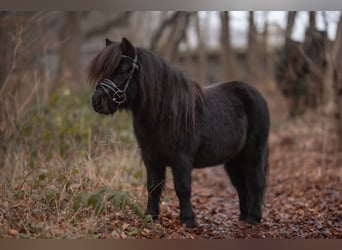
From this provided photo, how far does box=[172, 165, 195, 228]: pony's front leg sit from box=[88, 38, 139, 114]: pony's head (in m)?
0.90

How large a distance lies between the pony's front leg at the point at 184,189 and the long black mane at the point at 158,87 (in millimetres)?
405

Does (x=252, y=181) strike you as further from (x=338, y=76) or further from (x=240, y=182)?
(x=338, y=76)

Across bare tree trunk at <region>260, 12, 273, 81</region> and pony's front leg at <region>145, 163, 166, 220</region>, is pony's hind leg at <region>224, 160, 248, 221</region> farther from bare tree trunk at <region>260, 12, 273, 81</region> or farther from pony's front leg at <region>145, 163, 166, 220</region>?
bare tree trunk at <region>260, 12, 273, 81</region>

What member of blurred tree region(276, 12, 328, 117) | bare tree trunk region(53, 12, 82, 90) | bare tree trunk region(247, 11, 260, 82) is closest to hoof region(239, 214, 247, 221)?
blurred tree region(276, 12, 328, 117)

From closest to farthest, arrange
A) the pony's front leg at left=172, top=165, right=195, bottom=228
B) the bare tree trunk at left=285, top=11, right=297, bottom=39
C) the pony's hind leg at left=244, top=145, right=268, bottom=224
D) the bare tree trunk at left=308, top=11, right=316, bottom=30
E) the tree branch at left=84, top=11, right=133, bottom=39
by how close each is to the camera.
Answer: the pony's front leg at left=172, top=165, right=195, bottom=228 → the pony's hind leg at left=244, top=145, right=268, bottom=224 → the bare tree trunk at left=308, top=11, right=316, bottom=30 → the bare tree trunk at left=285, top=11, right=297, bottom=39 → the tree branch at left=84, top=11, right=133, bottom=39

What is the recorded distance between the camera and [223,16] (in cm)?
1335

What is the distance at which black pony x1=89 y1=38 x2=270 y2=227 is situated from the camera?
5.17 m

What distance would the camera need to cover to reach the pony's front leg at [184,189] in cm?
543

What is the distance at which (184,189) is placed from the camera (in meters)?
5.46

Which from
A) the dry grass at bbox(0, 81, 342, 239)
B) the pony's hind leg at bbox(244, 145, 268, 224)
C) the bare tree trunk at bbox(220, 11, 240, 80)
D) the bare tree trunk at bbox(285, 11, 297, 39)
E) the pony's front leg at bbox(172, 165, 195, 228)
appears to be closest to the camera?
the dry grass at bbox(0, 81, 342, 239)

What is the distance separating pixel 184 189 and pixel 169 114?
801 millimetres

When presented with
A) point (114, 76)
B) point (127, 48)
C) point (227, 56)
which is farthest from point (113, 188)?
point (227, 56)

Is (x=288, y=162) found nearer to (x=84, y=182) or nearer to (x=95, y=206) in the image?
(x=84, y=182)

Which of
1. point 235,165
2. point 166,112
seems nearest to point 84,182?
point 166,112
